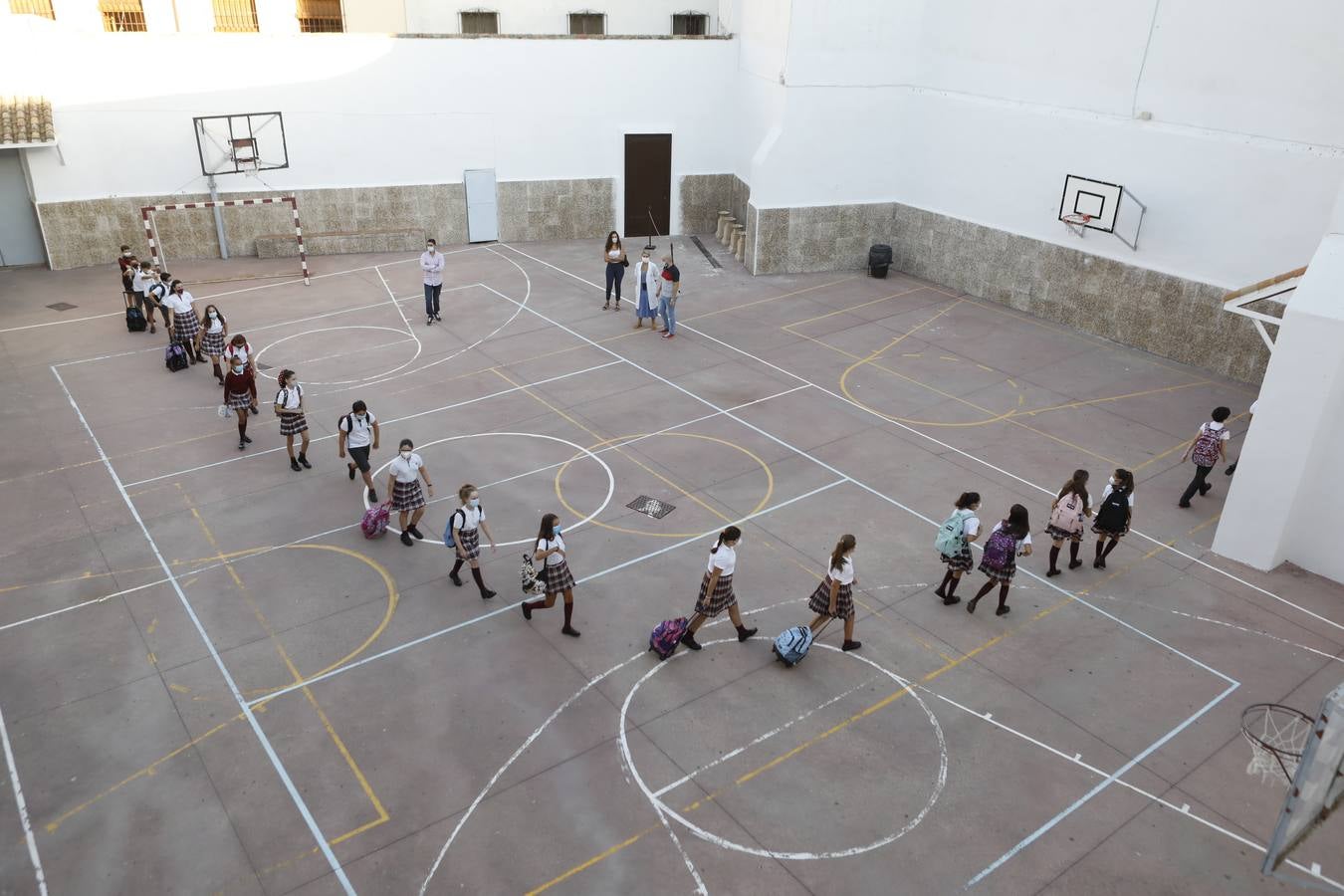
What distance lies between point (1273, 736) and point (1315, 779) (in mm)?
4146

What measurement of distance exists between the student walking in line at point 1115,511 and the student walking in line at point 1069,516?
242mm

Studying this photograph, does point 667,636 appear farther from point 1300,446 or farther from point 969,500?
point 1300,446

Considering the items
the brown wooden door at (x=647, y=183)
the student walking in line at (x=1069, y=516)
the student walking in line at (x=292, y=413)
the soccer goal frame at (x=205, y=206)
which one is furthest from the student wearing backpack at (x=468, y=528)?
the brown wooden door at (x=647, y=183)

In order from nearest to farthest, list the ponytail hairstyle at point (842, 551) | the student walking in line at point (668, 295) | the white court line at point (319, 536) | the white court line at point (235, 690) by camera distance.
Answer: the white court line at point (235, 690) → the ponytail hairstyle at point (842, 551) → the white court line at point (319, 536) → the student walking in line at point (668, 295)

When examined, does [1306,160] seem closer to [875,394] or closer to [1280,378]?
[1280,378]

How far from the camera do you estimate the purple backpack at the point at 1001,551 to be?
11.4m

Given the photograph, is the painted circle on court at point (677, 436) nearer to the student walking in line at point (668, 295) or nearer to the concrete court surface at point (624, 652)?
the concrete court surface at point (624, 652)

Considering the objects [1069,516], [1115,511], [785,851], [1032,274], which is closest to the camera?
[785,851]

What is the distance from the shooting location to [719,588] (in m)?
→ 10.7

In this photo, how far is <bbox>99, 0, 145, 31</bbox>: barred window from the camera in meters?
26.0

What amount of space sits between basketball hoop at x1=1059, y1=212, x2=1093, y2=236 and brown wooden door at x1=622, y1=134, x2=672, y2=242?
11.9 meters

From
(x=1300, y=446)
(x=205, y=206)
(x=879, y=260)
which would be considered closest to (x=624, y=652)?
(x=1300, y=446)

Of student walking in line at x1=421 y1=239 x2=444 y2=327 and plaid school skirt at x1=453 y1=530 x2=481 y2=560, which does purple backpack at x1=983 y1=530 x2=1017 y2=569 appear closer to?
plaid school skirt at x1=453 y1=530 x2=481 y2=560

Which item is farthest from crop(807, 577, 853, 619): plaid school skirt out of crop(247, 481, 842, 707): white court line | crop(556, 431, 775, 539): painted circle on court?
crop(556, 431, 775, 539): painted circle on court
